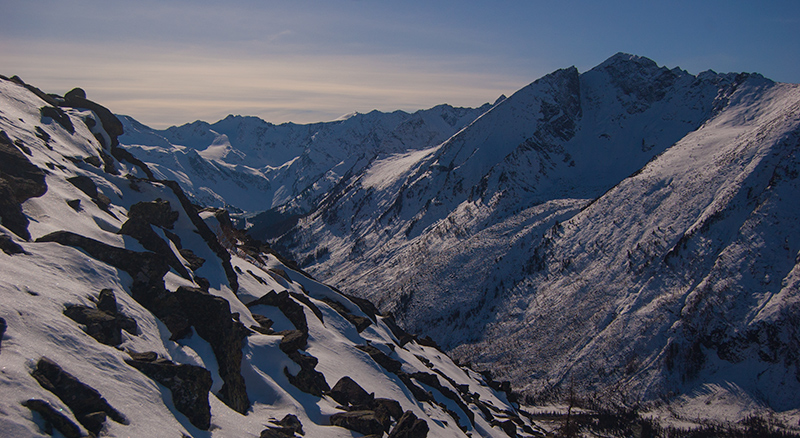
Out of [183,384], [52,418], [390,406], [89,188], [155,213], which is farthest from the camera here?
[89,188]

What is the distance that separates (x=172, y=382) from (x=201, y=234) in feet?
77.6

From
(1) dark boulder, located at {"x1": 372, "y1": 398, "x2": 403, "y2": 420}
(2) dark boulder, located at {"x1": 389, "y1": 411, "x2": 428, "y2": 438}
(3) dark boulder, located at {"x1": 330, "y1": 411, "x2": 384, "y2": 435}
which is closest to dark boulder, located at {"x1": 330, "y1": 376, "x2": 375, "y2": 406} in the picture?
(1) dark boulder, located at {"x1": 372, "y1": 398, "x2": 403, "y2": 420}

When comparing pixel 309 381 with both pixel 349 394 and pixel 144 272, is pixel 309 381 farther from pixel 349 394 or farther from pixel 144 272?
pixel 144 272

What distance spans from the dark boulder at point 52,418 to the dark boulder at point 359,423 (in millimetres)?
15627

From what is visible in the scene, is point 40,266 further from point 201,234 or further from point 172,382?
point 201,234

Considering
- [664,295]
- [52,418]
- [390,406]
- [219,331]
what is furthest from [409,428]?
[664,295]

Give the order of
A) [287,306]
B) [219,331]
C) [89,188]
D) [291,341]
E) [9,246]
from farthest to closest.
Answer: [287,306] → [89,188] → [291,341] → [219,331] → [9,246]

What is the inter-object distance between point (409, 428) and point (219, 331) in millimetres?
14408

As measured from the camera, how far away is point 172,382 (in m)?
21.0

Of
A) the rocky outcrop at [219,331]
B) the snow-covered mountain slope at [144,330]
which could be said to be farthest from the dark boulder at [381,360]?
the rocky outcrop at [219,331]

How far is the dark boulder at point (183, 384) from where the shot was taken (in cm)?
2072

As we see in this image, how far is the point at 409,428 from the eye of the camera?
32.0 meters

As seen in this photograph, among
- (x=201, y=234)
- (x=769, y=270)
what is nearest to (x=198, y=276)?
(x=201, y=234)

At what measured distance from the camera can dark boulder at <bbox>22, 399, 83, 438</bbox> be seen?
1541cm
